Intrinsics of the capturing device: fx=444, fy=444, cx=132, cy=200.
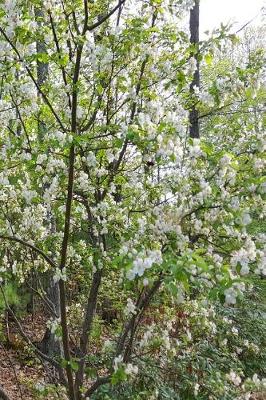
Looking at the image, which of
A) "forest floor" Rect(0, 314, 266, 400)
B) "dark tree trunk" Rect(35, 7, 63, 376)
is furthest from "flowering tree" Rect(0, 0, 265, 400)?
"forest floor" Rect(0, 314, 266, 400)

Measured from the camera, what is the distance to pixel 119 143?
94.4 inches

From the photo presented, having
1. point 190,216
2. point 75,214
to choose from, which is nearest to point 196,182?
point 190,216

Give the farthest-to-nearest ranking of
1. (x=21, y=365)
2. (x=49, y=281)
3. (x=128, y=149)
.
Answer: (x=21, y=365) → (x=49, y=281) → (x=128, y=149)

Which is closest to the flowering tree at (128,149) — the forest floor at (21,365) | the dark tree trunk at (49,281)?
the dark tree trunk at (49,281)

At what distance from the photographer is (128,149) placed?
367 cm

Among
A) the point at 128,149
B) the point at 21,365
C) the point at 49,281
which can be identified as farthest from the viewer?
the point at 21,365

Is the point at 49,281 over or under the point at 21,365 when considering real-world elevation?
over

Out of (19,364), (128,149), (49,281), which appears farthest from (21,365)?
(128,149)

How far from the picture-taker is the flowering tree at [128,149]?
242cm

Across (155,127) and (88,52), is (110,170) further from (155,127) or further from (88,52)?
(155,127)

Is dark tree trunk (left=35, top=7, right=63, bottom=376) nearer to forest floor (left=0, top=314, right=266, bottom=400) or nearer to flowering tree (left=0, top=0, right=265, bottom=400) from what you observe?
flowering tree (left=0, top=0, right=265, bottom=400)

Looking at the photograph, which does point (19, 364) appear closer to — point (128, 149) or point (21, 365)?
point (21, 365)

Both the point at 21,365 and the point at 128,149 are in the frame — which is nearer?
the point at 128,149

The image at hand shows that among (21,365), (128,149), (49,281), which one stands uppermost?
(128,149)
